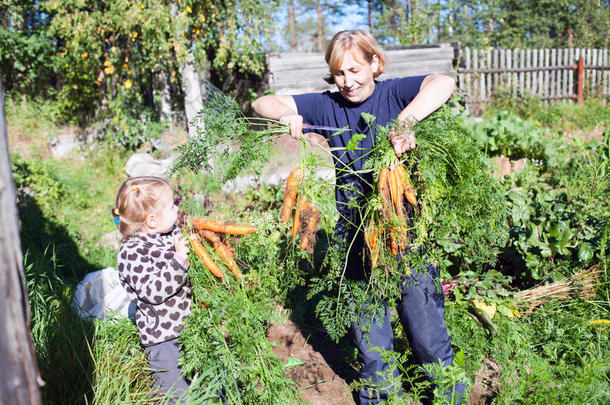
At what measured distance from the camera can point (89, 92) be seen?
852cm

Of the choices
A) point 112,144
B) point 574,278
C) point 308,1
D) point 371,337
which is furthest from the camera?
point 308,1

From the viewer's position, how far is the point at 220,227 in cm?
238

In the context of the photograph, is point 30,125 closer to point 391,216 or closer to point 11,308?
point 391,216

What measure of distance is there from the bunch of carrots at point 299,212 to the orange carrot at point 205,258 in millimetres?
439

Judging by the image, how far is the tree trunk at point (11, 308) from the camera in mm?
1175

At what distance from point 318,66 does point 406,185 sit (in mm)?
7647

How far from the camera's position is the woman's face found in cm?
232

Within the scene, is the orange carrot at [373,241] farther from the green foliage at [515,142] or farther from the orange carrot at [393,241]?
the green foliage at [515,142]

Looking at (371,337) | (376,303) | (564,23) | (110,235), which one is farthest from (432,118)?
(564,23)

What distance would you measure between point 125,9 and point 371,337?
6796 millimetres

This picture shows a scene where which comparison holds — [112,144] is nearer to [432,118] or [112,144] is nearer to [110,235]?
[110,235]

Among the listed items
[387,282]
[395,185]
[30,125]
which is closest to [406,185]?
[395,185]

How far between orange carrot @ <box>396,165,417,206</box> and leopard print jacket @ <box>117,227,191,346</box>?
1168mm

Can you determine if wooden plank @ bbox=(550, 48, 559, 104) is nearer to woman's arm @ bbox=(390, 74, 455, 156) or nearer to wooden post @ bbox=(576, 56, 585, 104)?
wooden post @ bbox=(576, 56, 585, 104)
